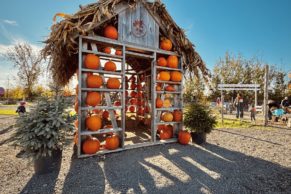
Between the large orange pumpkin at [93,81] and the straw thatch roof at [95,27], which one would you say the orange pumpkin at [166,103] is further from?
the large orange pumpkin at [93,81]

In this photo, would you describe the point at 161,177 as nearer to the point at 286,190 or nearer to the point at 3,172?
the point at 286,190

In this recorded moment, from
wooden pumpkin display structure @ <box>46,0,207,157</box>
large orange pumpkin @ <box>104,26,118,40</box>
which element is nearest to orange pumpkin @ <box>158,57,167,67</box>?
wooden pumpkin display structure @ <box>46,0,207,157</box>

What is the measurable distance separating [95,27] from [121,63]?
100cm

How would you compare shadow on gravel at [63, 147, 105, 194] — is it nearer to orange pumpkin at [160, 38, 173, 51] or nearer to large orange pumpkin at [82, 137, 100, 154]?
large orange pumpkin at [82, 137, 100, 154]

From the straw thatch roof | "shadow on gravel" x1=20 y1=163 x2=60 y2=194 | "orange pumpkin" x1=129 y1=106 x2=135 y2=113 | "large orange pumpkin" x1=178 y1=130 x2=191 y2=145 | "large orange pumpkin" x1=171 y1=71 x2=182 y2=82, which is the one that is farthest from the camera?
"orange pumpkin" x1=129 y1=106 x2=135 y2=113

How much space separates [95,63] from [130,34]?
1.23 metres

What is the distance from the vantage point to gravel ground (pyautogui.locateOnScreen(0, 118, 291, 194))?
233 cm

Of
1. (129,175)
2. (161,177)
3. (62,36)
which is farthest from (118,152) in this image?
(62,36)

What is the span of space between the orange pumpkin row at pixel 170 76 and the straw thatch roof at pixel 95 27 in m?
0.49

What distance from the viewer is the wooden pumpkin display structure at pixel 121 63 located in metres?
3.49

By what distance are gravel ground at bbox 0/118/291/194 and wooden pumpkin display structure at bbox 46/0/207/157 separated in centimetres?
57

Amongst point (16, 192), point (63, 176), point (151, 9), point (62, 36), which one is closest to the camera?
point (16, 192)

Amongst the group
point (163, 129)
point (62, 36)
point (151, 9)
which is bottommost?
point (163, 129)

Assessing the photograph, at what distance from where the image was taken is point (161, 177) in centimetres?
267
